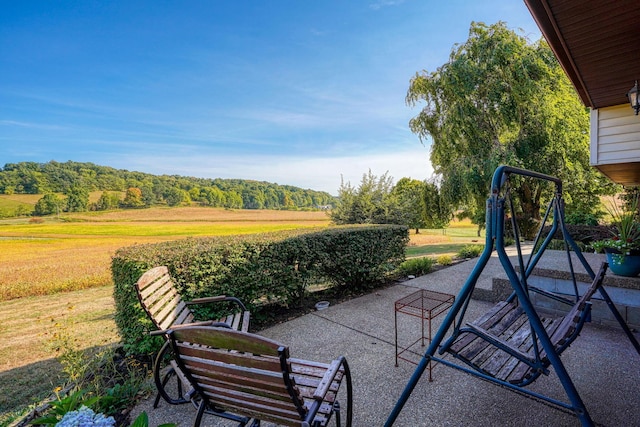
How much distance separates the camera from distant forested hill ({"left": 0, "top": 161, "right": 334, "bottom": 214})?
31.3 ft

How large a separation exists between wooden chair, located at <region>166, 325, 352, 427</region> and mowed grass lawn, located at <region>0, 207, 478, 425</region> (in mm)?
1531

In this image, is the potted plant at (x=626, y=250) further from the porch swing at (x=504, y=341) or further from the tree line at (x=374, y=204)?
the tree line at (x=374, y=204)

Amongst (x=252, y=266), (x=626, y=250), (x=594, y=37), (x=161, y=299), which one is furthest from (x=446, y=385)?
(x=594, y=37)

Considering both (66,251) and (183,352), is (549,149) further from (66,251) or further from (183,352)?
(66,251)

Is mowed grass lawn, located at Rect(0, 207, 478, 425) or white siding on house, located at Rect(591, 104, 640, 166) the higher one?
white siding on house, located at Rect(591, 104, 640, 166)

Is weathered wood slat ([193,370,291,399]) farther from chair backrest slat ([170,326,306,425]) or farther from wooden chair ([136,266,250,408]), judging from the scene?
wooden chair ([136,266,250,408])

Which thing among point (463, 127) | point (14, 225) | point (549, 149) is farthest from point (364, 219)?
point (14, 225)

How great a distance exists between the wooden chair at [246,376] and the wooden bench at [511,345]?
2.69ft

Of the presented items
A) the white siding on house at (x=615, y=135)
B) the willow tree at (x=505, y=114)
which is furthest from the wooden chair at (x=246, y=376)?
the willow tree at (x=505, y=114)

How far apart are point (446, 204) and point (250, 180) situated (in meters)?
10.4

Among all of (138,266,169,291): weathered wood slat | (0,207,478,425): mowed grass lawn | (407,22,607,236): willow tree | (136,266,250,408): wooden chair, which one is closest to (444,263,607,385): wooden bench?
(136,266,250,408): wooden chair

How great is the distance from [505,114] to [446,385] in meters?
7.69

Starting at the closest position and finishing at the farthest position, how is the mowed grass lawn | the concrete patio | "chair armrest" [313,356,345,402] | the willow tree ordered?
"chair armrest" [313,356,345,402], the concrete patio, the mowed grass lawn, the willow tree

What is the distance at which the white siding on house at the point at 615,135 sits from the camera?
4.10m
